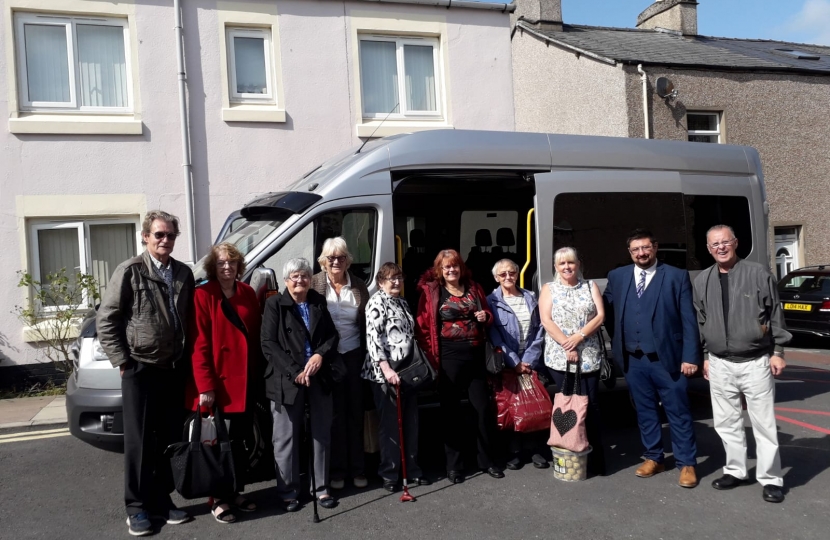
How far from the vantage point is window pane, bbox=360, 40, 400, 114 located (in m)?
11.2

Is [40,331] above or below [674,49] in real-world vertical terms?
below

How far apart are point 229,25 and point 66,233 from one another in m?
3.87

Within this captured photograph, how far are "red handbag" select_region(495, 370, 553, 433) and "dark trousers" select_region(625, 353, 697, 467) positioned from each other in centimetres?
67

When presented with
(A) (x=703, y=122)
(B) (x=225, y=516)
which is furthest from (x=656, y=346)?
(A) (x=703, y=122)

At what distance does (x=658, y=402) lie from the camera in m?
5.14

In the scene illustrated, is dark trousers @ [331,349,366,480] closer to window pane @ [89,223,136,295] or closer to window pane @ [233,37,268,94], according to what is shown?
window pane @ [89,223,136,295]

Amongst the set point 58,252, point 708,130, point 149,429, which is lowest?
point 149,429

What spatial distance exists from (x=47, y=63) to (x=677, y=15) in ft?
52.8

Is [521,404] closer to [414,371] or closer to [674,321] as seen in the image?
[414,371]

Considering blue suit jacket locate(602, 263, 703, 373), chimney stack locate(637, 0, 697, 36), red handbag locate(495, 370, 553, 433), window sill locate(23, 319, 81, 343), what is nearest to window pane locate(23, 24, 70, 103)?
window sill locate(23, 319, 81, 343)

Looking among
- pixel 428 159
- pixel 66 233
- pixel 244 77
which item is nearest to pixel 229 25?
pixel 244 77

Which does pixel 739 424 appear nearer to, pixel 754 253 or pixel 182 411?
pixel 754 253

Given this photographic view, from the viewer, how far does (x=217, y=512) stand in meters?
4.48

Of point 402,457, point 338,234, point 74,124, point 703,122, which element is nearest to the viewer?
point 402,457
